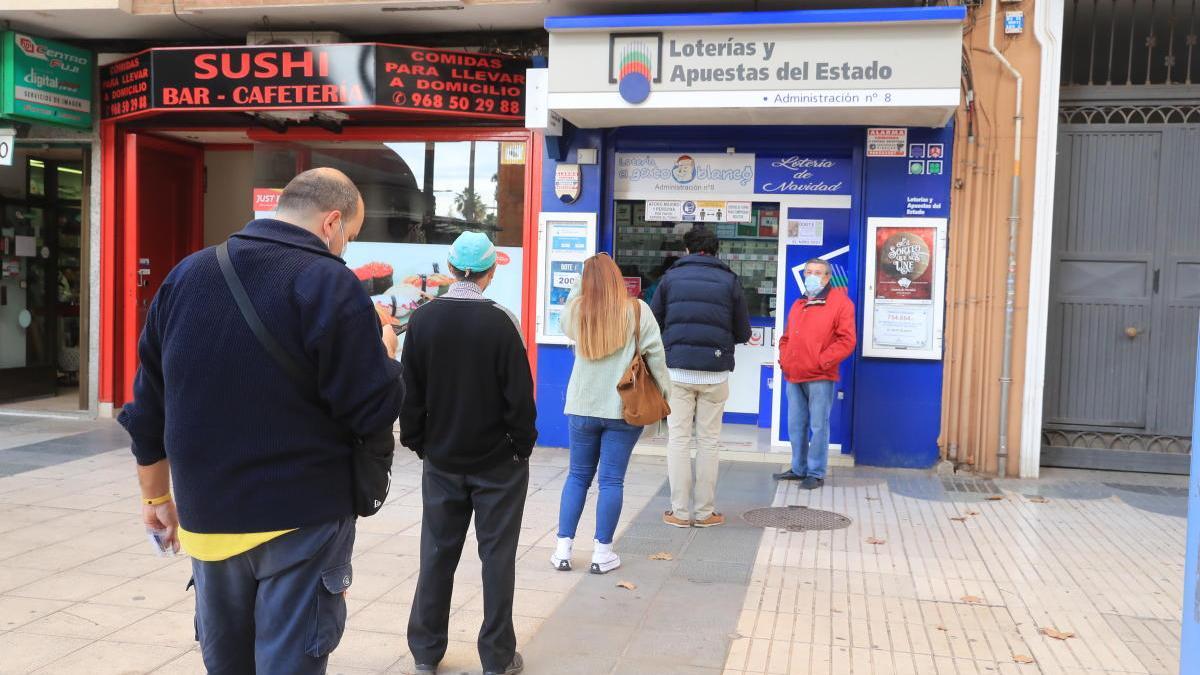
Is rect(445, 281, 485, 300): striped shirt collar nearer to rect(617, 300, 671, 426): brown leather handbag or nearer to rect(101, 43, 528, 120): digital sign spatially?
rect(617, 300, 671, 426): brown leather handbag

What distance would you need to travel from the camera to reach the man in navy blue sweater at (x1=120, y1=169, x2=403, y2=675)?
2.67 m

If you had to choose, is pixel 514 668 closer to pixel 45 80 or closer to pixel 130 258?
pixel 130 258

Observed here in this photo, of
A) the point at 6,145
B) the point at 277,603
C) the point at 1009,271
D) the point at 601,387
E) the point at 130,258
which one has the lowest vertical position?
the point at 277,603

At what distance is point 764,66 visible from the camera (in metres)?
7.84

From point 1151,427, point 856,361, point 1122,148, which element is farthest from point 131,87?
point 1151,427

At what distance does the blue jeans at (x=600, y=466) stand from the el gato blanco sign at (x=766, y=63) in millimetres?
3435

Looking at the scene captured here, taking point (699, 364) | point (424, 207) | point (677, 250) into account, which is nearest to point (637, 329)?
point (699, 364)

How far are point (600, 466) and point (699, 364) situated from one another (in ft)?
4.20

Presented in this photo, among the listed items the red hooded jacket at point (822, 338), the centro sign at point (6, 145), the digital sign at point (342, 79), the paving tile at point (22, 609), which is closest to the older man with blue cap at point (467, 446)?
the paving tile at point (22, 609)

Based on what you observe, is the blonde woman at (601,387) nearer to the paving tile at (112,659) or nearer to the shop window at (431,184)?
the paving tile at (112,659)

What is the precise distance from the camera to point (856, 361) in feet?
28.0

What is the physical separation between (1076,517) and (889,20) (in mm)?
3737

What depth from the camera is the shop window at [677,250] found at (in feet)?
30.8

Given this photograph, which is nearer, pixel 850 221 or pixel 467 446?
pixel 467 446
